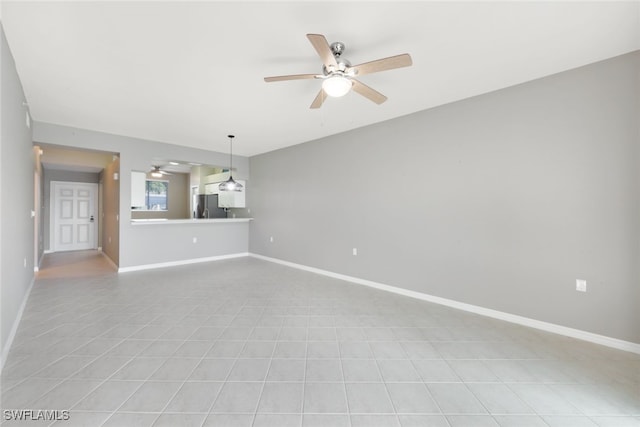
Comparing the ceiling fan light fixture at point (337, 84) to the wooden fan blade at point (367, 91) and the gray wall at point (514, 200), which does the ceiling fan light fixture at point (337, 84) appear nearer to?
the wooden fan blade at point (367, 91)

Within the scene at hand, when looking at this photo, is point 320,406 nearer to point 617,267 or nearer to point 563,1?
point 617,267

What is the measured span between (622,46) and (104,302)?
6.03 metres

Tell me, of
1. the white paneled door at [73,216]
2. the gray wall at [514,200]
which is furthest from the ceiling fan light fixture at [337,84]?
the white paneled door at [73,216]

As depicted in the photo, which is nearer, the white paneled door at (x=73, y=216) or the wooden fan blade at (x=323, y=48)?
the wooden fan blade at (x=323, y=48)

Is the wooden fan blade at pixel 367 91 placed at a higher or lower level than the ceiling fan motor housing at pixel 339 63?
lower

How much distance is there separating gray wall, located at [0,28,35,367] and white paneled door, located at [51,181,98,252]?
561 cm

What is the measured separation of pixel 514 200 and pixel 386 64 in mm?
2108

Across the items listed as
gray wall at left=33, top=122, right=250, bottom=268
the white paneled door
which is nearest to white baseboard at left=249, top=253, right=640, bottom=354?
gray wall at left=33, top=122, right=250, bottom=268

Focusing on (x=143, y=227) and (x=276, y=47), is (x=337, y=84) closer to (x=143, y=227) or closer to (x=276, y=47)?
(x=276, y=47)

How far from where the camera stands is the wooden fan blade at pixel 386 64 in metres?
1.89

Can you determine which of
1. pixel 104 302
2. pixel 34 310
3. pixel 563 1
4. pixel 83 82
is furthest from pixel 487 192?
pixel 34 310

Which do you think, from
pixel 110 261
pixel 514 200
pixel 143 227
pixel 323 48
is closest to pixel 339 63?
pixel 323 48

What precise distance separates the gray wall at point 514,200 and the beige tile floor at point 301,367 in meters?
0.44

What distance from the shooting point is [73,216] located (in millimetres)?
7469
